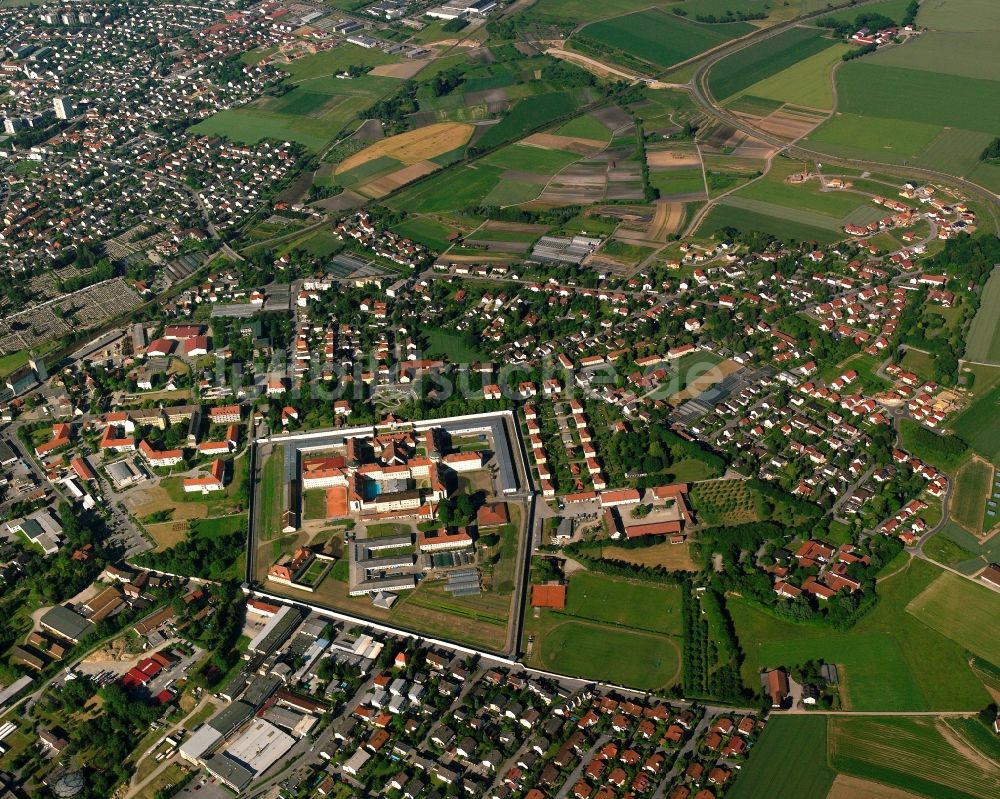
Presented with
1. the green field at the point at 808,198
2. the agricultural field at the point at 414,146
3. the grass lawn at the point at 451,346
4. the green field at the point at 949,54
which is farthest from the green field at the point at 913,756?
the green field at the point at 949,54

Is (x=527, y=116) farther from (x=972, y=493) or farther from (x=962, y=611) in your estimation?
(x=962, y=611)

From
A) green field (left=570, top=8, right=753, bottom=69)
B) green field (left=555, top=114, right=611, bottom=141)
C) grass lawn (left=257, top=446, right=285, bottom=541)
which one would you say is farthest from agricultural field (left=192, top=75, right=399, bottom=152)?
grass lawn (left=257, top=446, right=285, bottom=541)

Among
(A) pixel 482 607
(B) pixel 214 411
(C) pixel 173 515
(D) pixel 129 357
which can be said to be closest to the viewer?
(A) pixel 482 607

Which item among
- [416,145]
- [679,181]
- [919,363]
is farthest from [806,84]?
[919,363]

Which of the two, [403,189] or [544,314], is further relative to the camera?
[403,189]

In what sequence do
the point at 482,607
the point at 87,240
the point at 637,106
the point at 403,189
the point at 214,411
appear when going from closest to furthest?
the point at 482,607, the point at 214,411, the point at 87,240, the point at 403,189, the point at 637,106

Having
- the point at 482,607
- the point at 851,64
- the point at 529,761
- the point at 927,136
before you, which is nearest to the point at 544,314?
the point at 482,607

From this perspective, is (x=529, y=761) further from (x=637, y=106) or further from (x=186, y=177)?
(x=637, y=106)
